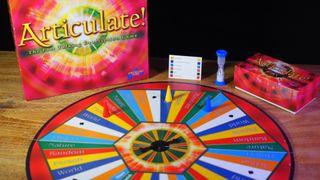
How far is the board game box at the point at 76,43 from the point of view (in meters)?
1.86

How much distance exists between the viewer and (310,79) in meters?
1.92

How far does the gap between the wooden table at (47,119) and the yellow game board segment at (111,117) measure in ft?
0.34

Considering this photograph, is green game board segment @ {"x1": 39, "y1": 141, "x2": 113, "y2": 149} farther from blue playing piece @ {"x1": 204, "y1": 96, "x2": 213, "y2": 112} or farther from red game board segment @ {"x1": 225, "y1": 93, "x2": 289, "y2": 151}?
red game board segment @ {"x1": 225, "y1": 93, "x2": 289, "y2": 151}

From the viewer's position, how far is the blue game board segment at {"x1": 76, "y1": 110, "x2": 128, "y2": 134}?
1780 mm

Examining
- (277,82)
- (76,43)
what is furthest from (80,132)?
(277,82)

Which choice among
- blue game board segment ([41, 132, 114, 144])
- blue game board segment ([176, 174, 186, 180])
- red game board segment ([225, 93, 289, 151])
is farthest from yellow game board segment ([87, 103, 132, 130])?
red game board segment ([225, 93, 289, 151])

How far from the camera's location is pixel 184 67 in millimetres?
2105

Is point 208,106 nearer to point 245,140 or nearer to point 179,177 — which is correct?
point 245,140

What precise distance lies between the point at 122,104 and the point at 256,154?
56 centimetres

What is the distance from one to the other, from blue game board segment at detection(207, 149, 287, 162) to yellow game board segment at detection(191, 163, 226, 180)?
9 centimetres

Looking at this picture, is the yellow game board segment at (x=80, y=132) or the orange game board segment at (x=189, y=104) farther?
the orange game board segment at (x=189, y=104)

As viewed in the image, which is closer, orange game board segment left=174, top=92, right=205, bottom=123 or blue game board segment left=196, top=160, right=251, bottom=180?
blue game board segment left=196, top=160, right=251, bottom=180

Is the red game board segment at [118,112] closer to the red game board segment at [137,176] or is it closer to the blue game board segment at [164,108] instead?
the blue game board segment at [164,108]

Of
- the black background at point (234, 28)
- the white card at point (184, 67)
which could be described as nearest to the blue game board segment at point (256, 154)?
the white card at point (184, 67)
